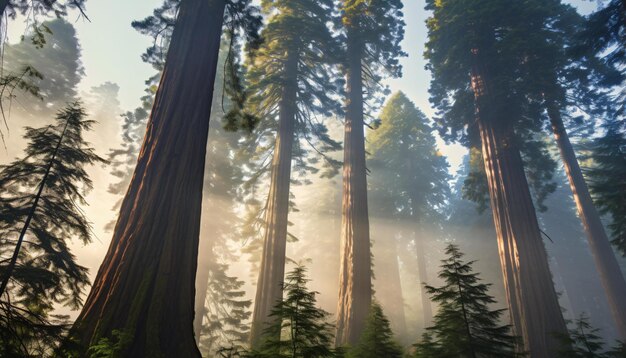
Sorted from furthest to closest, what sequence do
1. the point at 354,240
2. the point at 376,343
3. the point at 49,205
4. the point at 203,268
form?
the point at 203,268 → the point at 354,240 → the point at 49,205 → the point at 376,343

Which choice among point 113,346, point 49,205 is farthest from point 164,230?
point 49,205

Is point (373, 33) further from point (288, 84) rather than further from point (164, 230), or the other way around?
point (164, 230)

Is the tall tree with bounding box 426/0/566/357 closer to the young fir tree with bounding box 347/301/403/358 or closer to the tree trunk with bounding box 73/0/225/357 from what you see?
the young fir tree with bounding box 347/301/403/358

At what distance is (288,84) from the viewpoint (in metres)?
11.6

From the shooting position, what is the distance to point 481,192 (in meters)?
12.9

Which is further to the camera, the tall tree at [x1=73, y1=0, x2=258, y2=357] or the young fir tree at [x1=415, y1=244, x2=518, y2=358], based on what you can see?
the young fir tree at [x1=415, y1=244, x2=518, y2=358]

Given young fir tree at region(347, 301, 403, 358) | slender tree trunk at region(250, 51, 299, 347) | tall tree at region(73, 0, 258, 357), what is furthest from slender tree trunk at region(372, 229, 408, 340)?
tall tree at region(73, 0, 258, 357)

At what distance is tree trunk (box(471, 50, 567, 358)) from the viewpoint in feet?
24.8

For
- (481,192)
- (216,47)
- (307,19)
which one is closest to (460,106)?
(481,192)

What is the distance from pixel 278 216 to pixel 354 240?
2684mm

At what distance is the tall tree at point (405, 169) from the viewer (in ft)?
88.2

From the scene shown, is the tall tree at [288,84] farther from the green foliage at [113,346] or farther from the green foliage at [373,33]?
the green foliage at [113,346]

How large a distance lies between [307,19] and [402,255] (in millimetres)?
32197

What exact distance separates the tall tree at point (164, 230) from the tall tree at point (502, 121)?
773 cm
